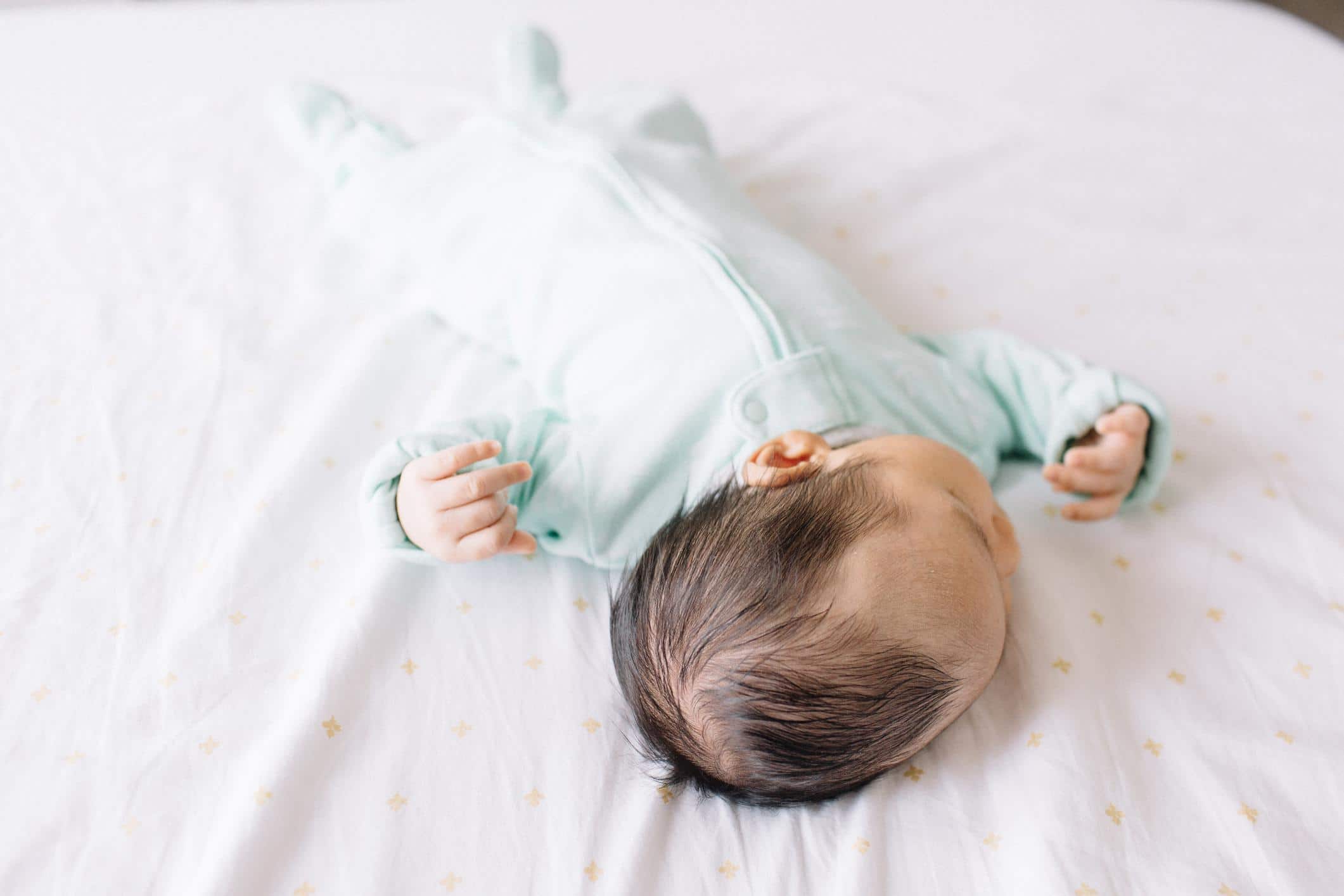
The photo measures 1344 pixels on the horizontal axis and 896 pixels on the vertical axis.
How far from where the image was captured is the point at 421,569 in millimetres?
870

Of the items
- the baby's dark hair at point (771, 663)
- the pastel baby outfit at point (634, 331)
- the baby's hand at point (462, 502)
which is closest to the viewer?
the baby's dark hair at point (771, 663)

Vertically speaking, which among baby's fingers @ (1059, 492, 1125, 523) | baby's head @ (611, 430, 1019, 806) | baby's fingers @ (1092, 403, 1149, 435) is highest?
baby's head @ (611, 430, 1019, 806)

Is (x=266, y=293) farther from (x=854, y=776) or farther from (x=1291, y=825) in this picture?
(x=1291, y=825)

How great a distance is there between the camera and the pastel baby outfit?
2.94 feet

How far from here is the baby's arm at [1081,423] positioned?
36.2 inches

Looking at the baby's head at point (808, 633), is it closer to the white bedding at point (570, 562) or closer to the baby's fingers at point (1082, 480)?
the white bedding at point (570, 562)

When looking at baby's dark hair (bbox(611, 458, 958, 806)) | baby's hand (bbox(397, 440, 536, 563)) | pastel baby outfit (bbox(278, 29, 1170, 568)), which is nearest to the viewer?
baby's dark hair (bbox(611, 458, 958, 806))

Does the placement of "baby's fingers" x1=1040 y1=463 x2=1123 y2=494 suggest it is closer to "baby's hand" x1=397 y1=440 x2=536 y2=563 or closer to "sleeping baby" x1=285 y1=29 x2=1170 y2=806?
"sleeping baby" x1=285 y1=29 x2=1170 y2=806

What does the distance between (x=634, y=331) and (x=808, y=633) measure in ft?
1.31

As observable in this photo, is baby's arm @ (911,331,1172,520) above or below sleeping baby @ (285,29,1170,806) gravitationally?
below

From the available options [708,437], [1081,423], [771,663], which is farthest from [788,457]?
→ [1081,423]

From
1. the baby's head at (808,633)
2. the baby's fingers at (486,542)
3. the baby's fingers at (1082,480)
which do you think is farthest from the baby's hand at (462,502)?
the baby's fingers at (1082,480)

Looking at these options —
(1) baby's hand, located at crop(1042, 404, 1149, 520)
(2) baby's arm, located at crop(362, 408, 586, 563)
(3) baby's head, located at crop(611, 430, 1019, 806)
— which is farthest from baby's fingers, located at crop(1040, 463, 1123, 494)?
(2) baby's arm, located at crop(362, 408, 586, 563)

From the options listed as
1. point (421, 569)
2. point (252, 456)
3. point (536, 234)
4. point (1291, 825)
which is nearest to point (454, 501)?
point (421, 569)
